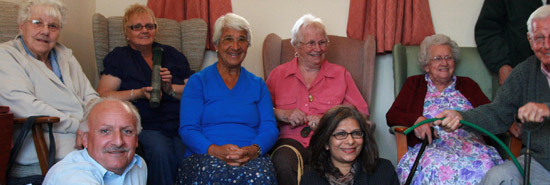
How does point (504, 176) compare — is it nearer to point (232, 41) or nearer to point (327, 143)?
point (327, 143)

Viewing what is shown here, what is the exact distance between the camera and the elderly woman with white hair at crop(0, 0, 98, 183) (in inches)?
87.9

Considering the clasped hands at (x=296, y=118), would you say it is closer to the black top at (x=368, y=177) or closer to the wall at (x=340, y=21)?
the black top at (x=368, y=177)

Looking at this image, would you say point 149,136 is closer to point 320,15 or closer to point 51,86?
point 51,86

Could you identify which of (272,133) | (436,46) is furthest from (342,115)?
(436,46)

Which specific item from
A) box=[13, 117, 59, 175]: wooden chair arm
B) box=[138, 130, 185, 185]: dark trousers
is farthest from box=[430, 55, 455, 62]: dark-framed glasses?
box=[13, 117, 59, 175]: wooden chair arm

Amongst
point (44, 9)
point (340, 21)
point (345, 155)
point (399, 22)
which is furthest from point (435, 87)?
point (44, 9)

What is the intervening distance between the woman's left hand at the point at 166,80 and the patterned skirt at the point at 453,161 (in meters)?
1.35

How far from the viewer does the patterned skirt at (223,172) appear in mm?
2189

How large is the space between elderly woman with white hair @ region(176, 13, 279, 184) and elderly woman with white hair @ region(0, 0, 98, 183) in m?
0.54

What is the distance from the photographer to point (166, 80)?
2791mm

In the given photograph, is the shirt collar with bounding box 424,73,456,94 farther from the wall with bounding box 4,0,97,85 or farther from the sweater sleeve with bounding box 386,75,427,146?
the wall with bounding box 4,0,97,85

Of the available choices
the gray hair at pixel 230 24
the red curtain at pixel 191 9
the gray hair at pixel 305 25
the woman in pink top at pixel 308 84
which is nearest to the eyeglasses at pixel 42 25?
the gray hair at pixel 230 24

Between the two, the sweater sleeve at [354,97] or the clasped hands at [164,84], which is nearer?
the clasped hands at [164,84]

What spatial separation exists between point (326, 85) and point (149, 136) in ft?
3.55
